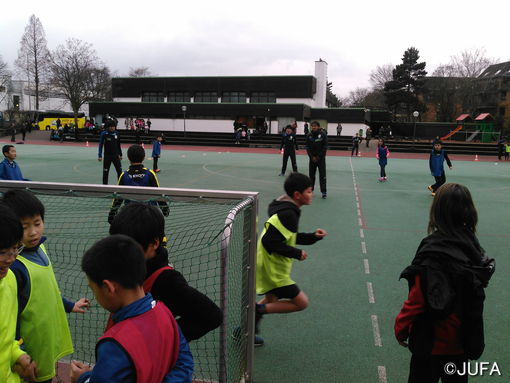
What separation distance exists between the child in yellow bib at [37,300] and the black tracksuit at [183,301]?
678 mm

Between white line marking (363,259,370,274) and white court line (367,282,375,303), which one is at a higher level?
white line marking (363,259,370,274)

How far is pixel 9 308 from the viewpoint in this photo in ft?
6.73

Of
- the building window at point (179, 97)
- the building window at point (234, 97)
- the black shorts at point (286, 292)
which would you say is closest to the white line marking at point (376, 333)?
the black shorts at point (286, 292)

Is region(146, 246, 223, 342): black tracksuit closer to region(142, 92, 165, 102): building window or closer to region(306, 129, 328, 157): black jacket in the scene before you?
region(306, 129, 328, 157): black jacket

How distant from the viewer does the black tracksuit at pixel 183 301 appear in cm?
223

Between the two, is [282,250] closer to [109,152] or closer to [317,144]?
[317,144]

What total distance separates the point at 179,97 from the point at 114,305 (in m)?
53.5

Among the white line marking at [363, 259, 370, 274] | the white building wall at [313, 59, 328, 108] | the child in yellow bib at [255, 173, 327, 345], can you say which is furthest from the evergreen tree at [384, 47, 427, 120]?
the child in yellow bib at [255, 173, 327, 345]

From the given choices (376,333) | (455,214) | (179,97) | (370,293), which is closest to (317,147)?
(370,293)

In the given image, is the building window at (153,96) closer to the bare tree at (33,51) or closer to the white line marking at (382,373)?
the bare tree at (33,51)

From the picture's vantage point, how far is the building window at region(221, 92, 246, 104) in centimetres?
5094

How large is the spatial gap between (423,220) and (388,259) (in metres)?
3.30

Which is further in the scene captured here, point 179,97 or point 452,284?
point 179,97

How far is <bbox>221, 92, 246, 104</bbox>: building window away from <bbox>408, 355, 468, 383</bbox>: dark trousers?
49.7 metres
